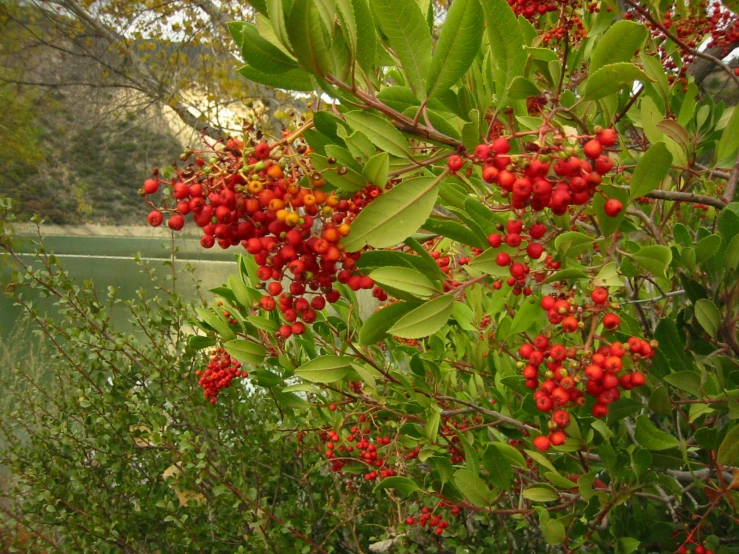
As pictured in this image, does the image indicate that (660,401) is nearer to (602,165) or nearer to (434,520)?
(602,165)

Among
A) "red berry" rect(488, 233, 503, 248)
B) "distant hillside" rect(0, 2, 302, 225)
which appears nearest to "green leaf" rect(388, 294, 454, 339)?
"red berry" rect(488, 233, 503, 248)

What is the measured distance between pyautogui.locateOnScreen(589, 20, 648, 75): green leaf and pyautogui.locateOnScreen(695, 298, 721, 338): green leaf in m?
0.40

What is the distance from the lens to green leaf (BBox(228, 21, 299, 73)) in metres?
0.61

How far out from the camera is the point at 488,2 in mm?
676

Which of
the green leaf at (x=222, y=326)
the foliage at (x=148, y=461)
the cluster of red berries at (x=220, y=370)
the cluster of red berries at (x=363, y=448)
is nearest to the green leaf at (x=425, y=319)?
the green leaf at (x=222, y=326)

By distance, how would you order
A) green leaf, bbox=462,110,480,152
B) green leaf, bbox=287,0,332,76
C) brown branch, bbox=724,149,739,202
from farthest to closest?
brown branch, bbox=724,149,739,202, green leaf, bbox=462,110,480,152, green leaf, bbox=287,0,332,76

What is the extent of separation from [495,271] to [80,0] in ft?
28.2

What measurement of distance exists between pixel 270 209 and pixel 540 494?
0.83 metres

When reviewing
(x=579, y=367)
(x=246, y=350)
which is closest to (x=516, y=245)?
(x=579, y=367)

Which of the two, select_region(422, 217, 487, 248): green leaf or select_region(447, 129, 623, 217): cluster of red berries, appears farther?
select_region(422, 217, 487, 248): green leaf

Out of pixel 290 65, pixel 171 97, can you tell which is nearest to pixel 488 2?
pixel 290 65

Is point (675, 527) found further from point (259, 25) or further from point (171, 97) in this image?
point (171, 97)

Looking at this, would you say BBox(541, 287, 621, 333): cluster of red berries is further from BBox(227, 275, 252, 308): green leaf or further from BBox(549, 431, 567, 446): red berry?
BBox(227, 275, 252, 308): green leaf

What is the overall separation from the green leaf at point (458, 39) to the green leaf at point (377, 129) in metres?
0.09
